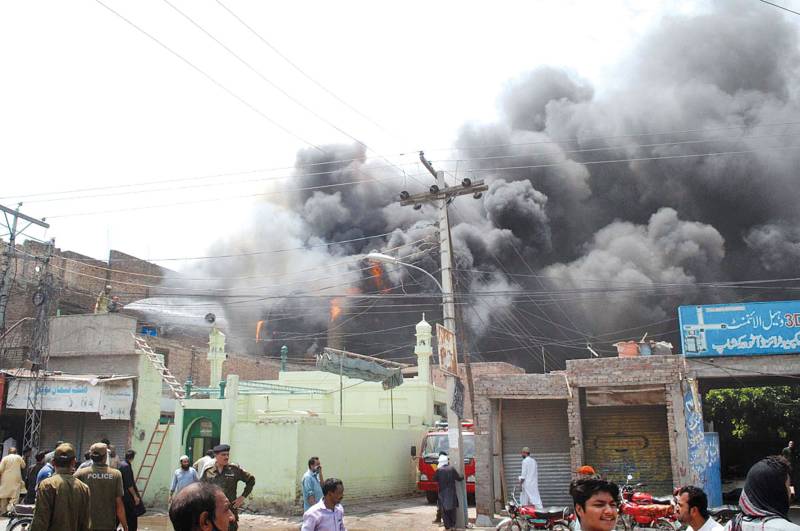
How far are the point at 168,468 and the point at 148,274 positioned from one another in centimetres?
2968

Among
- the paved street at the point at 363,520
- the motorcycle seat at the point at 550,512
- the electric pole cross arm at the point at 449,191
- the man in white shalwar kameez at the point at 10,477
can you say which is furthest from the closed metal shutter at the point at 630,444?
the man in white shalwar kameez at the point at 10,477

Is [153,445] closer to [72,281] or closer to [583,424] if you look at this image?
[583,424]

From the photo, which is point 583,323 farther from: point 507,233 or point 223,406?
point 223,406

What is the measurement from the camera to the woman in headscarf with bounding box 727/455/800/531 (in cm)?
381

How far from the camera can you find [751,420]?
75.6 feet

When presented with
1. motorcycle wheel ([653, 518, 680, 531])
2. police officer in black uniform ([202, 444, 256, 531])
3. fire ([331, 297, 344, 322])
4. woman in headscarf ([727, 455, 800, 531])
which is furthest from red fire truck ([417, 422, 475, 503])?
fire ([331, 297, 344, 322])

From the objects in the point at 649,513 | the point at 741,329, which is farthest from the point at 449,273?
the point at 741,329

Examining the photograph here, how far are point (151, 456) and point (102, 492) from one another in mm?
13791

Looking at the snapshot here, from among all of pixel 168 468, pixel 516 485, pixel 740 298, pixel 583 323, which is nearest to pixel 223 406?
pixel 168 468

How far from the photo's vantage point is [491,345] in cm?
4834

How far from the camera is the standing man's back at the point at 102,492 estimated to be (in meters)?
6.00

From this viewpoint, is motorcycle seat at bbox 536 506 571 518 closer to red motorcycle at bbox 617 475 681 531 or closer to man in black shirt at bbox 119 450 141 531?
red motorcycle at bbox 617 475 681 531

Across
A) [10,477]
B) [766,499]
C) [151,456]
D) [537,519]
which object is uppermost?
[766,499]

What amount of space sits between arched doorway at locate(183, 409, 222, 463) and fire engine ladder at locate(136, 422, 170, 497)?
38.3 inches
